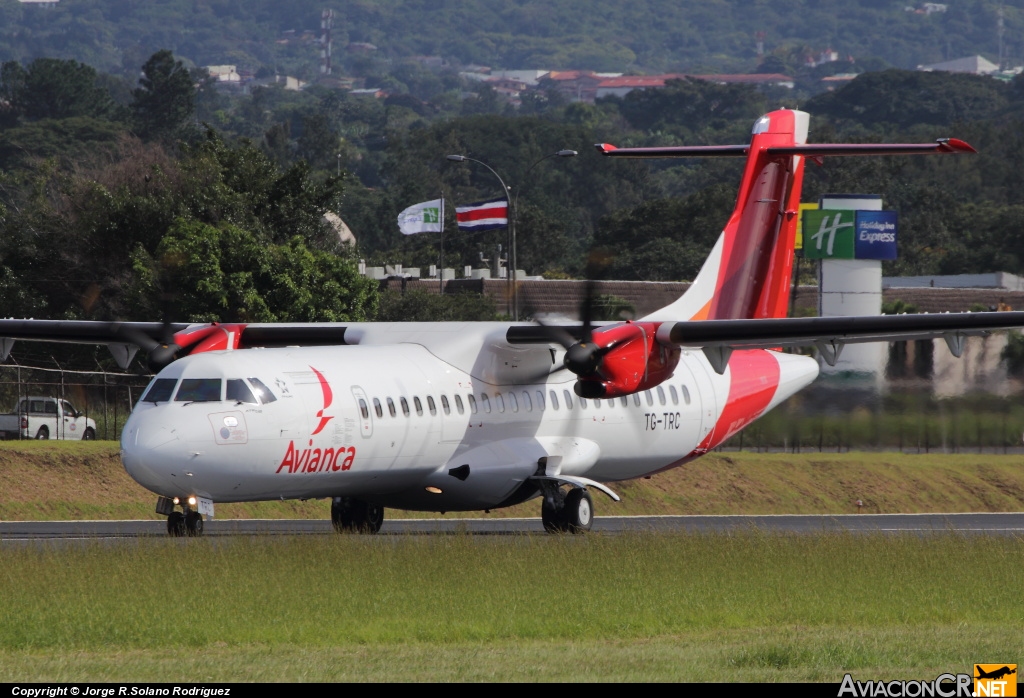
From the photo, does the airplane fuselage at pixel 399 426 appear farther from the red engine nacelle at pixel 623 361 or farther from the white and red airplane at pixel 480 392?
the red engine nacelle at pixel 623 361

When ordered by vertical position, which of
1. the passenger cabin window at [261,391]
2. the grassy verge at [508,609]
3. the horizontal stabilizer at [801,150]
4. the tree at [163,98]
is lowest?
the grassy verge at [508,609]

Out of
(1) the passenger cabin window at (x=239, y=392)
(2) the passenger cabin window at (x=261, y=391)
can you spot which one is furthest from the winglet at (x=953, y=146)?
(1) the passenger cabin window at (x=239, y=392)

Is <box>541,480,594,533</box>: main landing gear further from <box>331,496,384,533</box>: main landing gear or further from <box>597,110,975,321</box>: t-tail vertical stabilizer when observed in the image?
<box>597,110,975,321</box>: t-tail vertical stabilizer

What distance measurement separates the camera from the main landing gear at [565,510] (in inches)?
958

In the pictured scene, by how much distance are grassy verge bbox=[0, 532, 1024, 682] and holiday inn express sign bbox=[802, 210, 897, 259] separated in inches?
1320

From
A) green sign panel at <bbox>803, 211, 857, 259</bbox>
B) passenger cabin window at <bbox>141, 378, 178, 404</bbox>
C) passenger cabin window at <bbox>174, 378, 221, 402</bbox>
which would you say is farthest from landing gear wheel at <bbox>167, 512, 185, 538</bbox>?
green sign panel at <bbox>803, 211, 857, 259</bbox>

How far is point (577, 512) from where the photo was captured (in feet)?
79.9

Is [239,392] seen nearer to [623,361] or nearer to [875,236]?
[623,361]

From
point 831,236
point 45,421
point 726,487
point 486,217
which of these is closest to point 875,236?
point 831,236

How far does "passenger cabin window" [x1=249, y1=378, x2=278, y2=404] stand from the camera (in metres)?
20.5

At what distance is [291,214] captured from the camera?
49.5 meters

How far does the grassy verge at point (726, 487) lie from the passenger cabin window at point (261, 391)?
361 inches

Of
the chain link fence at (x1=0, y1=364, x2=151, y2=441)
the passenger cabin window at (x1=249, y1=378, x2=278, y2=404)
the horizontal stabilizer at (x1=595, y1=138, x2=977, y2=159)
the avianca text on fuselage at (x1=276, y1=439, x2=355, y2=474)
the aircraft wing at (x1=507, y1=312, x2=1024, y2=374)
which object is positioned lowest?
the chain link fence at (x1=0, y1=364, x2=151, y2=441)

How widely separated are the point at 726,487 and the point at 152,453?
18.8 m
